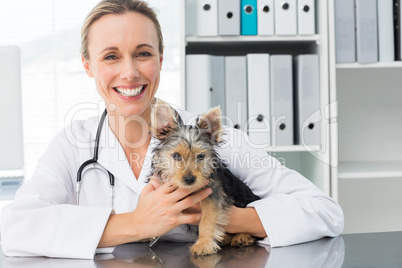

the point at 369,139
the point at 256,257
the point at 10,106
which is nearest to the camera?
the point at 256,257

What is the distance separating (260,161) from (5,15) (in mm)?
2491

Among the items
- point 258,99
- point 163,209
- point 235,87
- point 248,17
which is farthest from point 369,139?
point 163,209

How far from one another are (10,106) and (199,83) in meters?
0.99

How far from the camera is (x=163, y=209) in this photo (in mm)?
1286

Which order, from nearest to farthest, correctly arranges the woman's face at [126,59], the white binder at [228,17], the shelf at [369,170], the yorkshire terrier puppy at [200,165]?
1. the yorkshire terrier puppy at [200,165]
2. the woman's face at [126,59]
3. the white binder at [228,17]
4. the shelf at [369,170]

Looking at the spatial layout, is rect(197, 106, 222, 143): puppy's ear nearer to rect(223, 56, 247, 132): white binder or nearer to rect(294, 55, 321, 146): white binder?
rect(223, 56, 247, 132): white binder

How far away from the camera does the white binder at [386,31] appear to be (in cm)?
246

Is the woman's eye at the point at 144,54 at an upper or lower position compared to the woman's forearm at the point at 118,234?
upper

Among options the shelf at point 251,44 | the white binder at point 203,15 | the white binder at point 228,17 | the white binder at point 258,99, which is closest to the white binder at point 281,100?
the white binder at point 258,99

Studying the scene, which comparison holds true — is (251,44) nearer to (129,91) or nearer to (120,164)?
(129,91)

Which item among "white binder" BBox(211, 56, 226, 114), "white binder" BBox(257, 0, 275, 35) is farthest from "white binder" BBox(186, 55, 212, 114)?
"white binder" BBox(257, 0, 275, 35)

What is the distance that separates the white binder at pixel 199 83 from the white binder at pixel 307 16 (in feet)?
1.86

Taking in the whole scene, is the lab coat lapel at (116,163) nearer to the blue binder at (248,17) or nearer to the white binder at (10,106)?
the white binder at (10,106)

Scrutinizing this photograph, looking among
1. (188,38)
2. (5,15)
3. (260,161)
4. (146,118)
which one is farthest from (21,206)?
(5,15)
